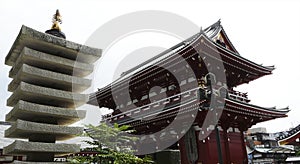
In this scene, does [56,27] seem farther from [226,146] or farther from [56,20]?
[226,146]

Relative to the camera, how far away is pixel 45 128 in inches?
330

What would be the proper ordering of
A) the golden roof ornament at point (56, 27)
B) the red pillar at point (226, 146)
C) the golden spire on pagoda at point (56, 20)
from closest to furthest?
1. the golden roof ornament at point (56, 27)
2. the golden spire on pagoda at point (56, 20)
3. the red pillar at point (226, 146)

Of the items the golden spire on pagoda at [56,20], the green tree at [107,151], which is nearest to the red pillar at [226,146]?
the green tree at [107,151]

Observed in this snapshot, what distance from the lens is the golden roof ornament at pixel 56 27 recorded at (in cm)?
1014

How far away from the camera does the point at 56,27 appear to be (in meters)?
10.4

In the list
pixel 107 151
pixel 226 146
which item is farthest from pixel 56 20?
pixel 226 146

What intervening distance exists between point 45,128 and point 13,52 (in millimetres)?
3406

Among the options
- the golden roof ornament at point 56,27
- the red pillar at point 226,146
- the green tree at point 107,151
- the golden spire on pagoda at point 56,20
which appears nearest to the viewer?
the green tree at point 107,151

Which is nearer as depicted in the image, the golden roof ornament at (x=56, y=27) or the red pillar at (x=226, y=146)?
the golden roof ornament at (x=56, y=27)

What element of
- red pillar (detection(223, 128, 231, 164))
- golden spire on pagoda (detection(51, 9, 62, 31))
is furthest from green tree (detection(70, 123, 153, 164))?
red pillar (detection(223, 128, 231, 164))

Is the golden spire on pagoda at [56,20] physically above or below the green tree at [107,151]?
above

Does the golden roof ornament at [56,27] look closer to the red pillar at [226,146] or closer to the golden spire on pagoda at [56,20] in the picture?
the golden spire on pagoda at [56,20]

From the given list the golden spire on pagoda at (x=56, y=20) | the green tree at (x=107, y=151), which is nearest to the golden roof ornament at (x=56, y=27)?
the golden spire on pagoda at (x=56, y=20)

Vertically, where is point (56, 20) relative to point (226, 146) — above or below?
above
